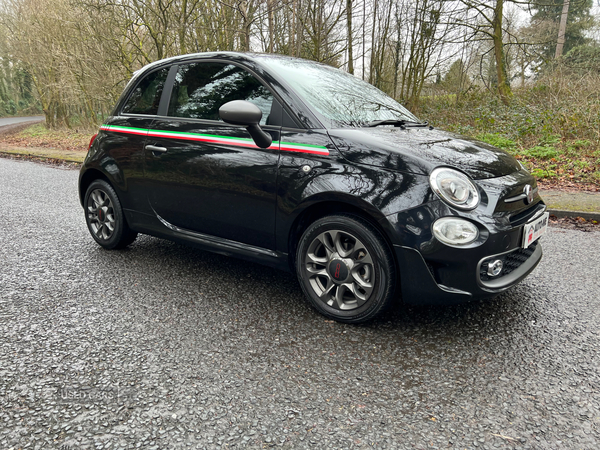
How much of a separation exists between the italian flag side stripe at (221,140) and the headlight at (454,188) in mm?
671

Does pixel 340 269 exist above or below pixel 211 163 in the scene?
below

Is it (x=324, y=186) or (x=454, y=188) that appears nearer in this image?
(x=454, y=188)

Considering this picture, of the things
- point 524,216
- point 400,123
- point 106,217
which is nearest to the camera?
point 524,216

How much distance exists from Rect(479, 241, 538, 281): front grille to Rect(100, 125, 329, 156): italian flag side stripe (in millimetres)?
1116

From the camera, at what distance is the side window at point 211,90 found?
308cm

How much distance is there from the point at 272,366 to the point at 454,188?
53.9 inches

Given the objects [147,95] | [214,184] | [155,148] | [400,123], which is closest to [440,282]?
[400,123]

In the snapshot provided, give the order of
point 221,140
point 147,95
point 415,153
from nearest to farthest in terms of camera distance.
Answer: point 415,153, point 221,140, point 147,95

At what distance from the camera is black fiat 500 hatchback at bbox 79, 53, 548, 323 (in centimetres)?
243

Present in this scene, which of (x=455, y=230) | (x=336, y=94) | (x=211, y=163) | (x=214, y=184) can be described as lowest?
(x=455, y=230)

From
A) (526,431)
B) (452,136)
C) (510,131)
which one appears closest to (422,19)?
(510,131)

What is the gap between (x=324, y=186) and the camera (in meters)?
2.64

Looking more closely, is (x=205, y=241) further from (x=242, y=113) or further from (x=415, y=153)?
(x=415, y=153)

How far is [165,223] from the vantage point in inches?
142
